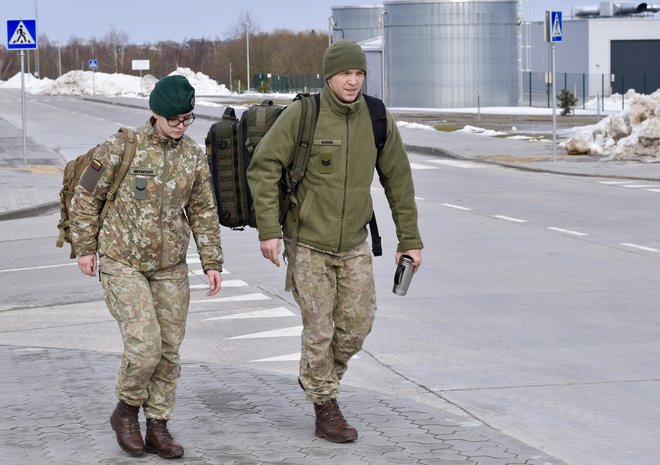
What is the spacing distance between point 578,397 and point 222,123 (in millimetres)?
2579

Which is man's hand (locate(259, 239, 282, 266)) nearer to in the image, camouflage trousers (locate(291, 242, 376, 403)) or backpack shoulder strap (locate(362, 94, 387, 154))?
camouflage trousers (locate(291, 242, 376, 403))

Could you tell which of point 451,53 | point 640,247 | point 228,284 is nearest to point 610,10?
point 451,53

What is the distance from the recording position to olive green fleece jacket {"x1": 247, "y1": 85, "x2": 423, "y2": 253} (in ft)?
21.4

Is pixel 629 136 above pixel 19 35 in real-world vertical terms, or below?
below

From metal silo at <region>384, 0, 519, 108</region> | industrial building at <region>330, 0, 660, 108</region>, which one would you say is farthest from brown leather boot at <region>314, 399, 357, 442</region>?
metal silo at <region>384, 0, 519, 108</region>

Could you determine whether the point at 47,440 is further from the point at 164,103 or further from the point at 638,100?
the point at 638,100

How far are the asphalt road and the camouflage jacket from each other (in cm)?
202

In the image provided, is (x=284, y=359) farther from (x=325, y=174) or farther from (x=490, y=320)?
(x=325, y=174)

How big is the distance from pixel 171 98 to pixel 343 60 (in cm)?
86

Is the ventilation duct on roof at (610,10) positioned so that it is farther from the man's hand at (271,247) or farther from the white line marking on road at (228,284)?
the man's hand at (271,247)

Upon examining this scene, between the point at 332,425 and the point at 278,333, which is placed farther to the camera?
the point at 278,333

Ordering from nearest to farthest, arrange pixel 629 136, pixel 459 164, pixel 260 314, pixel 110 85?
pixel 260 314 < pixel 629 136 < pixel 459 164 < pixel 110 85

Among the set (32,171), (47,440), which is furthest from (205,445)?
(32,171)

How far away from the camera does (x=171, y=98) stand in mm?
6184
